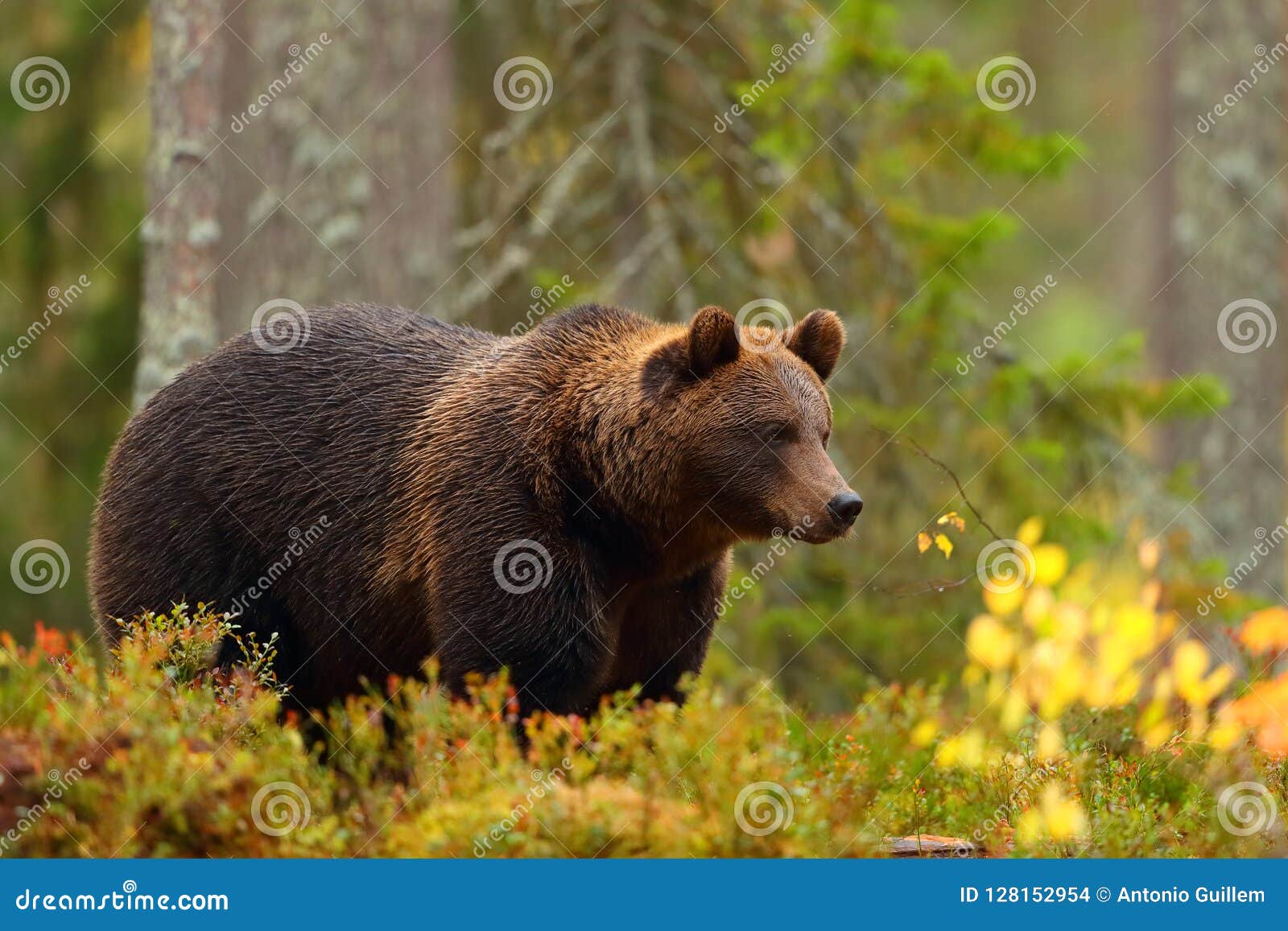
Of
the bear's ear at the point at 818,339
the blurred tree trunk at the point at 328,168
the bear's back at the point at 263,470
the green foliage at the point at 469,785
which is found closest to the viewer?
the green foliage at the point at 469,785

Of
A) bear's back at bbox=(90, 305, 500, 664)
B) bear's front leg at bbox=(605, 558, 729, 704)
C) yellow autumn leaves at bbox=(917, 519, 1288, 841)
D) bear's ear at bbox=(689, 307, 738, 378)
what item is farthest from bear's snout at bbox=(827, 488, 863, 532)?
bear's back at bbox=(90, 305, 500, 664)

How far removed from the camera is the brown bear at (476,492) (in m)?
6.40

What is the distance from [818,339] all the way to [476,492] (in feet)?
5.61

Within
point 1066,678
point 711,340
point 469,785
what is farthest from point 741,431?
point 1066,678

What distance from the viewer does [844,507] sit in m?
6.14

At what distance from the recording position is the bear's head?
6391 millimetres

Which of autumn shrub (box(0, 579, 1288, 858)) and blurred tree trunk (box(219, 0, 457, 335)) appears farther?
blurred tree trunk (box(219, 0, 457, 335))

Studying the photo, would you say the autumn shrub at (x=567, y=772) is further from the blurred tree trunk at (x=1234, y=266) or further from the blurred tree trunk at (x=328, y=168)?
the blurred tree trunk at (x=1234, y=266)

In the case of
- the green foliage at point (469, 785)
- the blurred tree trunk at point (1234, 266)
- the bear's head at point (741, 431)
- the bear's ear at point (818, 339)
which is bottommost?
the green foliage at point (469, 785)

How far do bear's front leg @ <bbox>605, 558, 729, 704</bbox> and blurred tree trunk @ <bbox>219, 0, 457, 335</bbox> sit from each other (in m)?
4.43

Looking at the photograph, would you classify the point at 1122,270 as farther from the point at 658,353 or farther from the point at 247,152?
the point at 658,353

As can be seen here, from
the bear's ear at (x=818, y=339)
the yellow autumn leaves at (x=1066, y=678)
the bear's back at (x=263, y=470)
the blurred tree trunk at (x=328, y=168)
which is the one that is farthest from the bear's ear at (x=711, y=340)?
the blurred tree trunk at (x=328, y=168)

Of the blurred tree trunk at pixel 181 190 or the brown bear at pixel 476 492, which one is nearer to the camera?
the brown bear at pixel 476 492

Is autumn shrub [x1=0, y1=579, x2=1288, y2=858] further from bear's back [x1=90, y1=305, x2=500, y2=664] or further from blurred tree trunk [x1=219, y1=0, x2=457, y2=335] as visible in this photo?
blurred tree trunk [x1=219, y1=0, x2=457, y2=335]
